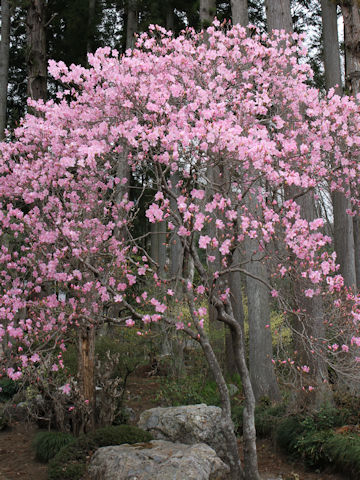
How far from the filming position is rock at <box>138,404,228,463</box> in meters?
5.19

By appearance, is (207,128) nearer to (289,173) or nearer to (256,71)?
(289,173)

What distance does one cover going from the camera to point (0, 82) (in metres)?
11.6

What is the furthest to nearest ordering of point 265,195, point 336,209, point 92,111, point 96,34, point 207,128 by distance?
point 96,34, point 336,209, point 265,195, point 92,111, point 207,128

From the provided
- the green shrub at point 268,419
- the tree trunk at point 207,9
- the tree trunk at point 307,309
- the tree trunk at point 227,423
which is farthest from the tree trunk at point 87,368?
the tree trunk at point 207,9

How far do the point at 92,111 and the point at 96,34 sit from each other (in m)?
10.1

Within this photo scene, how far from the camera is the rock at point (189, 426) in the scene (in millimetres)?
5188

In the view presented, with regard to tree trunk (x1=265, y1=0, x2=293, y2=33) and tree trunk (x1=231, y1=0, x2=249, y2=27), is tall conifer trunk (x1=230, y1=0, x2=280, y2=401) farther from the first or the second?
tree trunk (x1=231, y1=0, x2=249, y2=27)

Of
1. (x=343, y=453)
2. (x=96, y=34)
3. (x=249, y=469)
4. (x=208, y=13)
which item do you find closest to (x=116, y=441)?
(x=249, y=469)

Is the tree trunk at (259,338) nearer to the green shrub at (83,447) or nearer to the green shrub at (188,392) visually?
the green shrub at (188,392)

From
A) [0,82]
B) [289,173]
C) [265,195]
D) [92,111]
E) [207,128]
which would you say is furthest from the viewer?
[0,82]

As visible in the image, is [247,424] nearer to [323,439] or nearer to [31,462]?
[323,439]

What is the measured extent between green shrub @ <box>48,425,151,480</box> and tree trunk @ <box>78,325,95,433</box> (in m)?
1.11

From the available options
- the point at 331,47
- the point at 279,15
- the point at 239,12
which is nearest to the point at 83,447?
the point at 279,15

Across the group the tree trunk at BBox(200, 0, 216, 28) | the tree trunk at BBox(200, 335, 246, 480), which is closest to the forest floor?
the tree trunk at BBox(200, 335, 246, 480)
